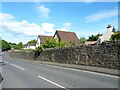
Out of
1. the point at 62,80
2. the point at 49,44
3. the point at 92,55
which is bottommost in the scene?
the point at 62,80

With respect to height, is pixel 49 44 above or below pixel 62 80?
above

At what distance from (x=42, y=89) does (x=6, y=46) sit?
11518 cm

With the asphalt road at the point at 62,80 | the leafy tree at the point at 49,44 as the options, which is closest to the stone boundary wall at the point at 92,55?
the asphalt road at the point at 62,80

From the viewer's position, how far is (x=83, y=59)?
13.3 m

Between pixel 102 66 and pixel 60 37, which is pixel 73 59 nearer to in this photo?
pixel 102 66

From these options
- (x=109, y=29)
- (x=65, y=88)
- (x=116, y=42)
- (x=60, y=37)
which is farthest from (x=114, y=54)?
(x=60, y=37)

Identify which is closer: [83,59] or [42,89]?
[42,89]

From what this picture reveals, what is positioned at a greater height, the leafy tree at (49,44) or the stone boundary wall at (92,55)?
the leafy tree at (49,44)

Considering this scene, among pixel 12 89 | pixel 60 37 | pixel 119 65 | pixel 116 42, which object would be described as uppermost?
pixel 60 37

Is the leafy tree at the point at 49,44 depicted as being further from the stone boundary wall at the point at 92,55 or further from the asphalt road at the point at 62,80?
the asphalt road at the point at 62,80

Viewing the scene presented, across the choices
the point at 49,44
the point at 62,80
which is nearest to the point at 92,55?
the point at 62,80

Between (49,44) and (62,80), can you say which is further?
(49,44)

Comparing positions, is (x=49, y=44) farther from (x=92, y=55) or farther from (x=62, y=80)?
(x=62, y=80)

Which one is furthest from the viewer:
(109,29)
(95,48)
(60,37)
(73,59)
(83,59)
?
(60,37)
